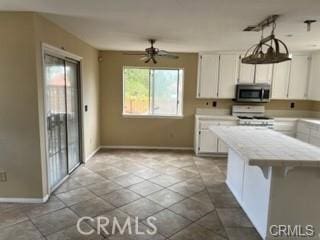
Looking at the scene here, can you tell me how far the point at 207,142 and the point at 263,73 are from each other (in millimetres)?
2087

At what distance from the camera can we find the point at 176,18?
306 centimetres

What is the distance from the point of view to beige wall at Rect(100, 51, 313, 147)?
5.93 metres

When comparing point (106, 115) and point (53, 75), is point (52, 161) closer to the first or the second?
point (53, 75)

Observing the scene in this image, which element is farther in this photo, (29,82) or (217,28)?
(217,28)

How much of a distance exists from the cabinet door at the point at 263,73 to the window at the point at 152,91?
1803mm

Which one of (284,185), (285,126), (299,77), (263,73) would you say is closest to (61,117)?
(284,185)

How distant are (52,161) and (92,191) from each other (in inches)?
29.5

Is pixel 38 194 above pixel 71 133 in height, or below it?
below

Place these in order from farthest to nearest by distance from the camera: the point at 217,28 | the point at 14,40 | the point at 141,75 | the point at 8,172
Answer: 1. the point at 141,75
2. the point at 217,28
3. the point at 8,172
4. the point at 14,40

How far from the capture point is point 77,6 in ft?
8.67

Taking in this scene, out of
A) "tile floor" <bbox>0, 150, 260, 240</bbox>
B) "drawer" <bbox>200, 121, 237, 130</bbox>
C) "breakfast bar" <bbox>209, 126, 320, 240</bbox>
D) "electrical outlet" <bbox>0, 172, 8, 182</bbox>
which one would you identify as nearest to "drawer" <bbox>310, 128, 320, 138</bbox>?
"drawer" <bbox>200, 121, 237, 130</bbox>

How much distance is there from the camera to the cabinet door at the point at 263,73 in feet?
18.2

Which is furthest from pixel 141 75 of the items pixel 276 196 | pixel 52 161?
pixel 276 196

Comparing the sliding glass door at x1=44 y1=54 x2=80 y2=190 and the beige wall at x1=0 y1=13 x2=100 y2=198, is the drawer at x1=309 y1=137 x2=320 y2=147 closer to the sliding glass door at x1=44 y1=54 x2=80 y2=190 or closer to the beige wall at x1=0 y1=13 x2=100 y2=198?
the sliding glass door at x1=44 y1=54 x2=80 y2=190
